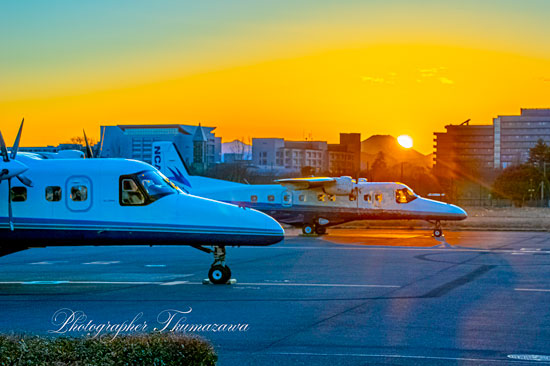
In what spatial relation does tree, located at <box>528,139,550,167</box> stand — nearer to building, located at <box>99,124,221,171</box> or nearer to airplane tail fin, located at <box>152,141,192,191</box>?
building, located at <box>99,124,221,171</box>

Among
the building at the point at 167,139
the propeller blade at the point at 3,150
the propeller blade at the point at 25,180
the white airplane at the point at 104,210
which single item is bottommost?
the white airplane at the point at 104,210

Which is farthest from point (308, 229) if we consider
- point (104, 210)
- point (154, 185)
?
point (104, 210)

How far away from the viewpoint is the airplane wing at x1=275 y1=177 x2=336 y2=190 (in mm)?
36719

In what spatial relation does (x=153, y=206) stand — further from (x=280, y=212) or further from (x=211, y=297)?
(x=280, y=212)

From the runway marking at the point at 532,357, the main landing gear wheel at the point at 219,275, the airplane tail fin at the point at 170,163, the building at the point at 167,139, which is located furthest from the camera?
the building at the point at 167,139

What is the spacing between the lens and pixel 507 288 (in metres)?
16.5

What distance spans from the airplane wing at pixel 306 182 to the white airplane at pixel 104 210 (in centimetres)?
1939

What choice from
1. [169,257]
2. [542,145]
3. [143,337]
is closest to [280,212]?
[169,257]

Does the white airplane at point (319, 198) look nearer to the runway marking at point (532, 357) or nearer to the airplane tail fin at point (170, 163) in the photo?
the airplane tail fin at point (170, 163)

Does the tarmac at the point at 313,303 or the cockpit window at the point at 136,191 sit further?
the cockpit window at the point at 136,191

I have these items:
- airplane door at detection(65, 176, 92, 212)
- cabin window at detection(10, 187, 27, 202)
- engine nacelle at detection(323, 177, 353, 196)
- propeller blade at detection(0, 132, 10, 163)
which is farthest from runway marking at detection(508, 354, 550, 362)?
engine nacelle at detection(323, 177, 353, 196)

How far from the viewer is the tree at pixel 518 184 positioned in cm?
9831

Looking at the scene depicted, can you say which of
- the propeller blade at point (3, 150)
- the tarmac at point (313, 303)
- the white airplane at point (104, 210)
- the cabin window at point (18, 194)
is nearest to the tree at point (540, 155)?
the tarmac at point (313, 303)

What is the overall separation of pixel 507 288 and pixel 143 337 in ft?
35.0
